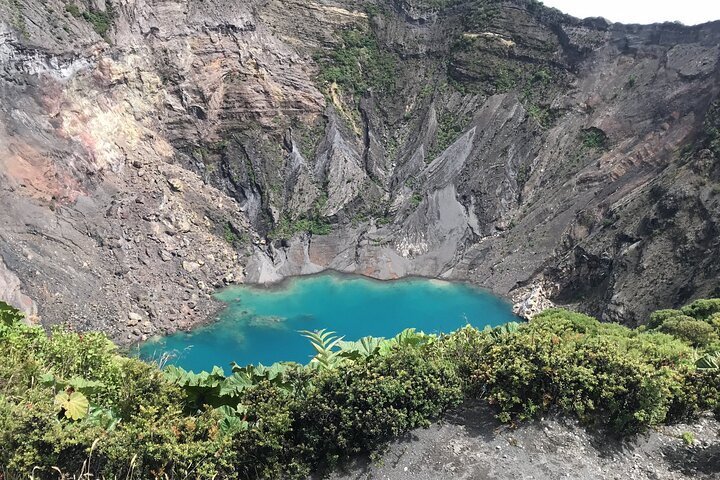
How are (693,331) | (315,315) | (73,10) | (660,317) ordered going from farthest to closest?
(73,10)
(315,315)
(660,317)
(693,331)

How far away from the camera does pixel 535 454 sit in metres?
10.8

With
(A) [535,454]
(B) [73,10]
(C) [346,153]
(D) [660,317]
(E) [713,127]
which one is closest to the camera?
(A) [535,454]

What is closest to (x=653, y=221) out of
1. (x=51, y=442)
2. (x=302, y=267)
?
(x=302, y=267)

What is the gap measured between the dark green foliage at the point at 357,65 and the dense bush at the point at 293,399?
5060cm

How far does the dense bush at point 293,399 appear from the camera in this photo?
356 inches

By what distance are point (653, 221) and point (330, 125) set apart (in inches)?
1200

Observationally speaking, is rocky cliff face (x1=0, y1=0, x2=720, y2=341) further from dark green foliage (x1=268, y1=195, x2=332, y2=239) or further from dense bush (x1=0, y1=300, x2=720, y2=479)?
dense bush (x1=0, y1=300, x2=720, y2=479)

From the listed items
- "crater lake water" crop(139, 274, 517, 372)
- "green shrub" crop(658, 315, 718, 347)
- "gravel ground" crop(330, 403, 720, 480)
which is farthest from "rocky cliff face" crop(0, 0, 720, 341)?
"gravel ground" crop(330, 403, 720, 480)

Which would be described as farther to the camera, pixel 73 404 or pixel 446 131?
pixel 446 131

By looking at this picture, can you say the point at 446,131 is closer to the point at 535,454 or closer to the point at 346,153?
the point at 346,153

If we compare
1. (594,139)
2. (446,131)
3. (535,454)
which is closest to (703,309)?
(535,454)

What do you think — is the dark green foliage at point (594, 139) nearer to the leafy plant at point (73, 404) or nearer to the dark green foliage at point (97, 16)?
the dark green foliage at point (97, 16)

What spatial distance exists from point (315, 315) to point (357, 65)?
31.6m

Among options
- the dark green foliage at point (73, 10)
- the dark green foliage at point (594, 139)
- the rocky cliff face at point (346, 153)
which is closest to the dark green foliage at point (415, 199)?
the rocky cliff face at point (346, 153)
